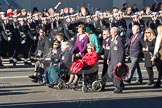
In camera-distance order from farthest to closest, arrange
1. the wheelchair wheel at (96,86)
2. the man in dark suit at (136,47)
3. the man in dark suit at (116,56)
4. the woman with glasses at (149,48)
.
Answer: the man in dark suit at (136,47)
the woman with glasses at (149,48)
the wheelchair wheel at (96,86)
the man in dark suit at (116,56)

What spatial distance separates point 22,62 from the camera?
77.8 feet

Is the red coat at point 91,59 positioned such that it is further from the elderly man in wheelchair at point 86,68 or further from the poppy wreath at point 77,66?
the poppy wreath at point 77,66

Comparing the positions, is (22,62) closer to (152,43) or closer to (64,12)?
(64,12)

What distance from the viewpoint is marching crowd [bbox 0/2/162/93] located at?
50.5ft

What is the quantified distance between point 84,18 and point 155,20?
3.22 metres

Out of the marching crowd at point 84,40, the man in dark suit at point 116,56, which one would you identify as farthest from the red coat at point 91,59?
the man in dark suit at point 116,56

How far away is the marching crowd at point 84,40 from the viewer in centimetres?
1540

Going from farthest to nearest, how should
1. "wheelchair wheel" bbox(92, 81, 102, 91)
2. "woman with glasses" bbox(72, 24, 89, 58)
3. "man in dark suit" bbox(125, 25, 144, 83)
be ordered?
"man in dark suit" bbox(125, 25, 144, 83)
"woman with glasses" bbox(72, 24, 89, 58)
"wheelchair wheel" bbox(92, 81, 102, 91)

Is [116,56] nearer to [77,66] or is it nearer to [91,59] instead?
[91,59]

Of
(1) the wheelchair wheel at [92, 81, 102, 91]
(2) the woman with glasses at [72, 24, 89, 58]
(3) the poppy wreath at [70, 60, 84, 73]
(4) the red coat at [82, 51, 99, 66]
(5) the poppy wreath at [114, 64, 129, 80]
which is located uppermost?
(2) the woman with glasses at [72, 24, 89, 58]

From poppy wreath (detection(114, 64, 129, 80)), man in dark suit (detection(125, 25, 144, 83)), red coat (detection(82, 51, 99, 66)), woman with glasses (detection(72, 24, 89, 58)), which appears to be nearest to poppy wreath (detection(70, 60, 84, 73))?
red coat (detection(82, 51, 99, 66))

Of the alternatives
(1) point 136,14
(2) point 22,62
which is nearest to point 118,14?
(1) point 136,14

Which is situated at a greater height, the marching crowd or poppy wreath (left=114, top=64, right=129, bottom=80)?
the marching crowd

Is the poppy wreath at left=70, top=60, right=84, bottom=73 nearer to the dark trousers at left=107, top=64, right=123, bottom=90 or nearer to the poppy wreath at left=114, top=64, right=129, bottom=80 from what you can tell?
the dark trousers at left=107, top=64, right=123, bottom=90
